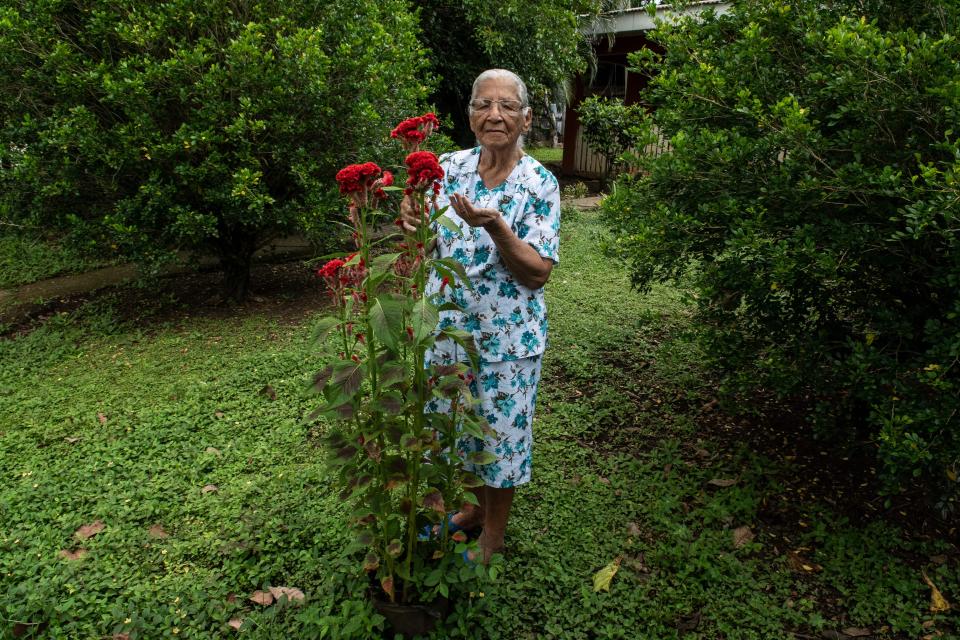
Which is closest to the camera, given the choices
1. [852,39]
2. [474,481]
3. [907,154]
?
[474,481]

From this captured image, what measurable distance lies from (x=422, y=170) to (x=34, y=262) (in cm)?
743

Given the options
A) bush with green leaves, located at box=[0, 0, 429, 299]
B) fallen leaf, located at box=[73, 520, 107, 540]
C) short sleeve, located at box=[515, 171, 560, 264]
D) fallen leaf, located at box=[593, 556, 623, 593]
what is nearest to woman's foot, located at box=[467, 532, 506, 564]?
fallen leaf, located at box=[593, 556, 623, 593]

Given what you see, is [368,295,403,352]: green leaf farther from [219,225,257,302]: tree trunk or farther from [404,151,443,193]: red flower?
[219,225,257,302]: tree trunk

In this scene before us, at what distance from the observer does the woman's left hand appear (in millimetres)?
1971

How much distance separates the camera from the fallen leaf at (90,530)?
2996mm

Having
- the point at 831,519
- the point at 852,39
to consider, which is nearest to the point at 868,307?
the point at 831,519

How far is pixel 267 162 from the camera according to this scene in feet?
18.0

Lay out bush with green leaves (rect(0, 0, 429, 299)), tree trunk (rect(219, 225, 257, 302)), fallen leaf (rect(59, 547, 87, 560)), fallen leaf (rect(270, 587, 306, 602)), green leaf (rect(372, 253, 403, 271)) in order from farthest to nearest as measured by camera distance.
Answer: tree trunk (rect(219, 225, 257, 302)) < bush with green leaves (rect(0, 0, 429, 299)) < fallen leaf (rect(59, 547, 87, 560)) < fallen leaf (rect(270, 587, 306, 602)) < green leaf (rect(372, 253, 403, 271))

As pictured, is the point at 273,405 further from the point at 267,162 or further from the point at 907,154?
the point at 907,154

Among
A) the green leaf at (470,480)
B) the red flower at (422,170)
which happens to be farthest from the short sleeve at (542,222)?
the green leaf at (470,480)

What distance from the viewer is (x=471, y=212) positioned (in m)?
2.01

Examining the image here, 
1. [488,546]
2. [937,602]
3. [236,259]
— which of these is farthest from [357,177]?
[236,259]

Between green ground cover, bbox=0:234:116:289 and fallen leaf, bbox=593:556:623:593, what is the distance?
649 centimetres

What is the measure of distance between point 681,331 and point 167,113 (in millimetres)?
4329
